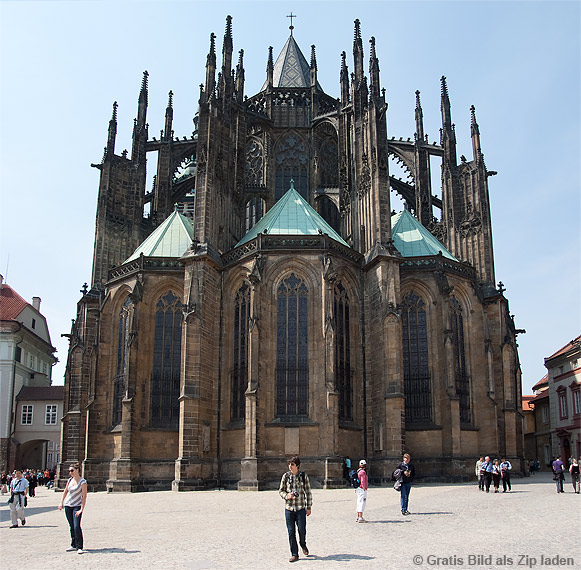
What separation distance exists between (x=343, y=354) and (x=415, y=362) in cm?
412

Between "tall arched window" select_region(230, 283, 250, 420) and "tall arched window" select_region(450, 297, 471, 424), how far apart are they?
10.7 m

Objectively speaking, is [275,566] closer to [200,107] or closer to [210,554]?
[210,554]

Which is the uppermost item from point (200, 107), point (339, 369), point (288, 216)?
point (200, 107)

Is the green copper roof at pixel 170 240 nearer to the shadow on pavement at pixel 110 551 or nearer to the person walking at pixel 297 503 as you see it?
the shadow on pavement at pixel 110 551

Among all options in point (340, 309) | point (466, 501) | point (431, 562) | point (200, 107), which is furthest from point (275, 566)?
point (200, 107)

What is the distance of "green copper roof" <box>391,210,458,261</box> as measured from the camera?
1389 inches

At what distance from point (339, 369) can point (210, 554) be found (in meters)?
20.7

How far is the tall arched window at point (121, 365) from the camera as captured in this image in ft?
108

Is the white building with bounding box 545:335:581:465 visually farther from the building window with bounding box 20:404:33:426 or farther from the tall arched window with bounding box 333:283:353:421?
the building window with bounding box 20:404:33:426

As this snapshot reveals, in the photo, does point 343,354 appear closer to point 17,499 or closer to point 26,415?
point 17,499

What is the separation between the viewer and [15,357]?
51688mm

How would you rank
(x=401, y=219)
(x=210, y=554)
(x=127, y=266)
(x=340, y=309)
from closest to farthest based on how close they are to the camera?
(x=210, y=554), (x=340, y=309), (x=127, y=266), (x=401, y=219)

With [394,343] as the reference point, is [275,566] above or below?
below

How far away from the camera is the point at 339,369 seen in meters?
31.0
